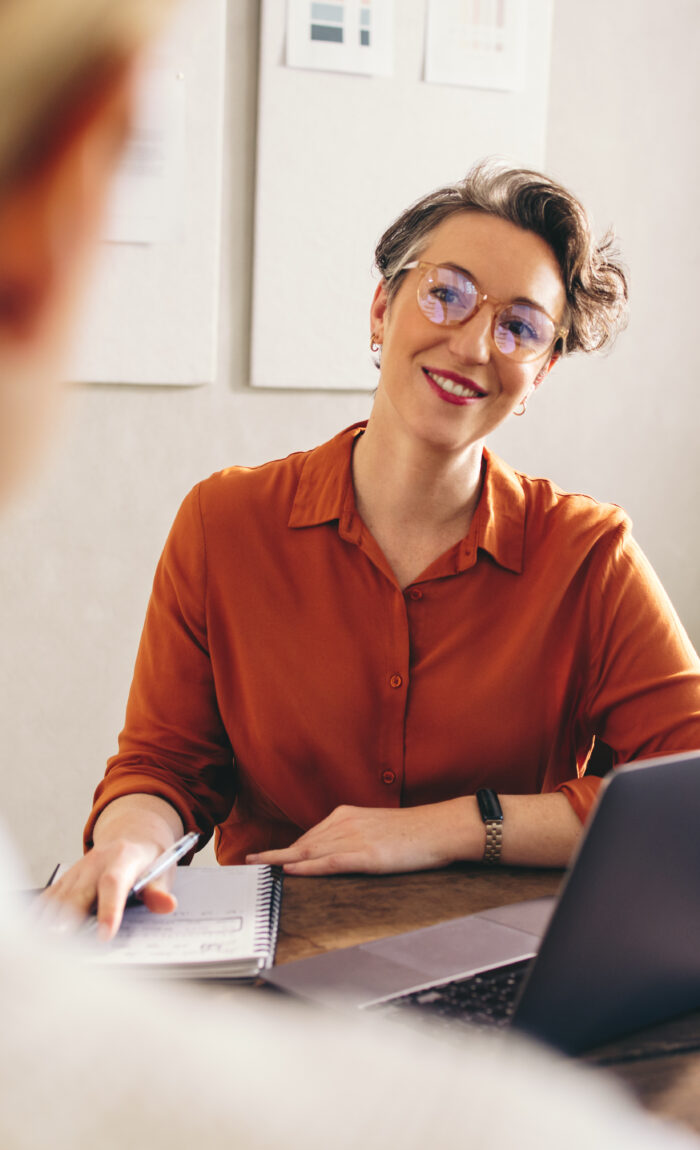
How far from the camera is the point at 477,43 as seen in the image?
2604 mm

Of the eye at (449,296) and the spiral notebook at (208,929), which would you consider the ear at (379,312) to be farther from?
the spiral notebook at (208,929)

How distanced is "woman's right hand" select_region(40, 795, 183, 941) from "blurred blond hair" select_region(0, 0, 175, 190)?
80 centimetres

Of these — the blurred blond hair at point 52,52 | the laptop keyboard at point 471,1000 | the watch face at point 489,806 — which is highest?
the blurred blond hair at point 52,52

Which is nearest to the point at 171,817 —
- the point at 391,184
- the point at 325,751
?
the point at 325,751

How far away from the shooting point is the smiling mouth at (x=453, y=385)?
154 centimetres

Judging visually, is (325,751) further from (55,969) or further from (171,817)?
(55,969)

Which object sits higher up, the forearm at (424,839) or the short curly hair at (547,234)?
the short curly hair at (547,234)

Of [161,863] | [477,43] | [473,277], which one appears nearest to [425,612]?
[473,277]

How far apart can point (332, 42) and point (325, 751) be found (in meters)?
1.74

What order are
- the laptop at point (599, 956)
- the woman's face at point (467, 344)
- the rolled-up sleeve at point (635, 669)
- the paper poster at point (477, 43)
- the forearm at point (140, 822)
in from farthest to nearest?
the paper poster at point (477, 43) → the woman's face at point (467, 344) → the rolled-up sleeve at point (635, 669) → the forearm at point (140, 822) → the laptop at point (599, 956)

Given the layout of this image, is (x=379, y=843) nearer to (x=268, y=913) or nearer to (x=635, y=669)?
(x=268, y=913)

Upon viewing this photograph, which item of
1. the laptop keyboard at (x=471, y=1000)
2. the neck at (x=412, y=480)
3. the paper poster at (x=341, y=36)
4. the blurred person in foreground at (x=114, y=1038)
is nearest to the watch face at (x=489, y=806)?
the laptop keyboard at (x=471, y=1000)

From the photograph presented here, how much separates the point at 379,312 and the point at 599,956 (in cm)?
113

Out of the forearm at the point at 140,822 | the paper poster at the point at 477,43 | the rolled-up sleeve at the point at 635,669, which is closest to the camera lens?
the forearm at the point at 140,822
